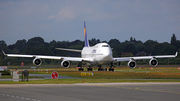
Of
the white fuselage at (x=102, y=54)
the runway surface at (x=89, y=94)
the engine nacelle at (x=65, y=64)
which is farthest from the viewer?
the engine nacelle at (x=65, y=64)

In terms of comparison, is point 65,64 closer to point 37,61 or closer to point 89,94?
point 37,61

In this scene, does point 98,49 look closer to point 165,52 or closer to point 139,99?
point 139,99

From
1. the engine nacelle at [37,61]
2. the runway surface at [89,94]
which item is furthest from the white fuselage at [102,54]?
the runway surface at [89,94]

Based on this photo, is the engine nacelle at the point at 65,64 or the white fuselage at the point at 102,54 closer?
the white fuselage at the point at 102,54

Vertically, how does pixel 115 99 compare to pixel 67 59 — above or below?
below

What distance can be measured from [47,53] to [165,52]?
67.7m

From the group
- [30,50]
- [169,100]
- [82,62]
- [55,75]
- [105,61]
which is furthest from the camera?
[30,50]

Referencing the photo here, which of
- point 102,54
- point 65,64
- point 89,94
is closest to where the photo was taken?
point 89,94

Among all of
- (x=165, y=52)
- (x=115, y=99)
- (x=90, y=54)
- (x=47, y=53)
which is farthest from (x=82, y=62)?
(x=165, y=52)

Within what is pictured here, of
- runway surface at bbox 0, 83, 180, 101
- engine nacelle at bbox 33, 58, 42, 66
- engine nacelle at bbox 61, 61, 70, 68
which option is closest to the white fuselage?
engine nacelle at bbox 61, 61, 70, 68

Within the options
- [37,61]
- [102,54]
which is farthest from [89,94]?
[37,61]

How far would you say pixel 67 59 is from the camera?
219ft

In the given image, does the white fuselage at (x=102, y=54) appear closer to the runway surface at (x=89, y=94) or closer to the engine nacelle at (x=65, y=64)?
the engine nacelle at (x=65, y=64)

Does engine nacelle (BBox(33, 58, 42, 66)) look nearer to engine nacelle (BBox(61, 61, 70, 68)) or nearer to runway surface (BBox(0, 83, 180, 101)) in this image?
engine nacelle (BBox(61, 61, 70, 68))
